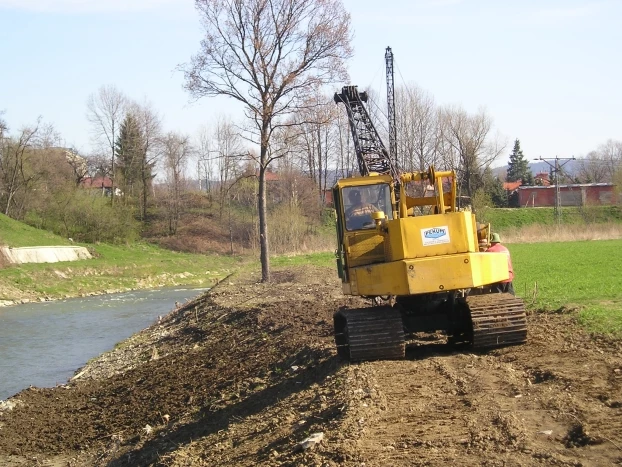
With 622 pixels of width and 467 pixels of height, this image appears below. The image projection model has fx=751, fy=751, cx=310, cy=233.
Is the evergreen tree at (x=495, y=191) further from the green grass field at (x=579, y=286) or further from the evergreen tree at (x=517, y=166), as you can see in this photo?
the green grass field at (x=579, y=286)

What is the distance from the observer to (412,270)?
33.2ft

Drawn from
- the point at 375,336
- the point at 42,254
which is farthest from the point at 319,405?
the point at 42,254

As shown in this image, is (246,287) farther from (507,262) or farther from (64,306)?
(507,262)

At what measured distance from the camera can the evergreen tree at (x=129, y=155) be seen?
231ft

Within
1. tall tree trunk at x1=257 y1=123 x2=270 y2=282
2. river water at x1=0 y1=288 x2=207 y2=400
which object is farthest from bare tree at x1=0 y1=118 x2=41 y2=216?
tall tree trunk at x1=257 y1=123 x2=270 y2=282

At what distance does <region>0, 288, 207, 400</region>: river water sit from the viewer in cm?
1839

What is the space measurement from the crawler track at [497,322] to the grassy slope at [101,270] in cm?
3005

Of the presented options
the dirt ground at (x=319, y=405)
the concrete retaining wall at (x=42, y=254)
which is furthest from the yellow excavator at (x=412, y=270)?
the concrete retaining wall at (x=42, y=254)

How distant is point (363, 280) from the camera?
10656 mm

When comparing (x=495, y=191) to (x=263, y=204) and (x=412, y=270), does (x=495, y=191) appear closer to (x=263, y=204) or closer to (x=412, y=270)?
(x=263, y=204)

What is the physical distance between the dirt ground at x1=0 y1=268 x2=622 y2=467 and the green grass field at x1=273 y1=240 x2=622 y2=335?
0.60m

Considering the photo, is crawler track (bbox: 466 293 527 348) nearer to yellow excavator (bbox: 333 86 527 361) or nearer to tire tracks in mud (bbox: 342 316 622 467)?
yellow excavator (bbox: 333 86 527 361)

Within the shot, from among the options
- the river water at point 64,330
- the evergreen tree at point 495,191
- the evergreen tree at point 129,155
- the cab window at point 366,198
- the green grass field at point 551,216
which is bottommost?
the river water at point 64,330

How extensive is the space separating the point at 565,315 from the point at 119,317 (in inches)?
760
